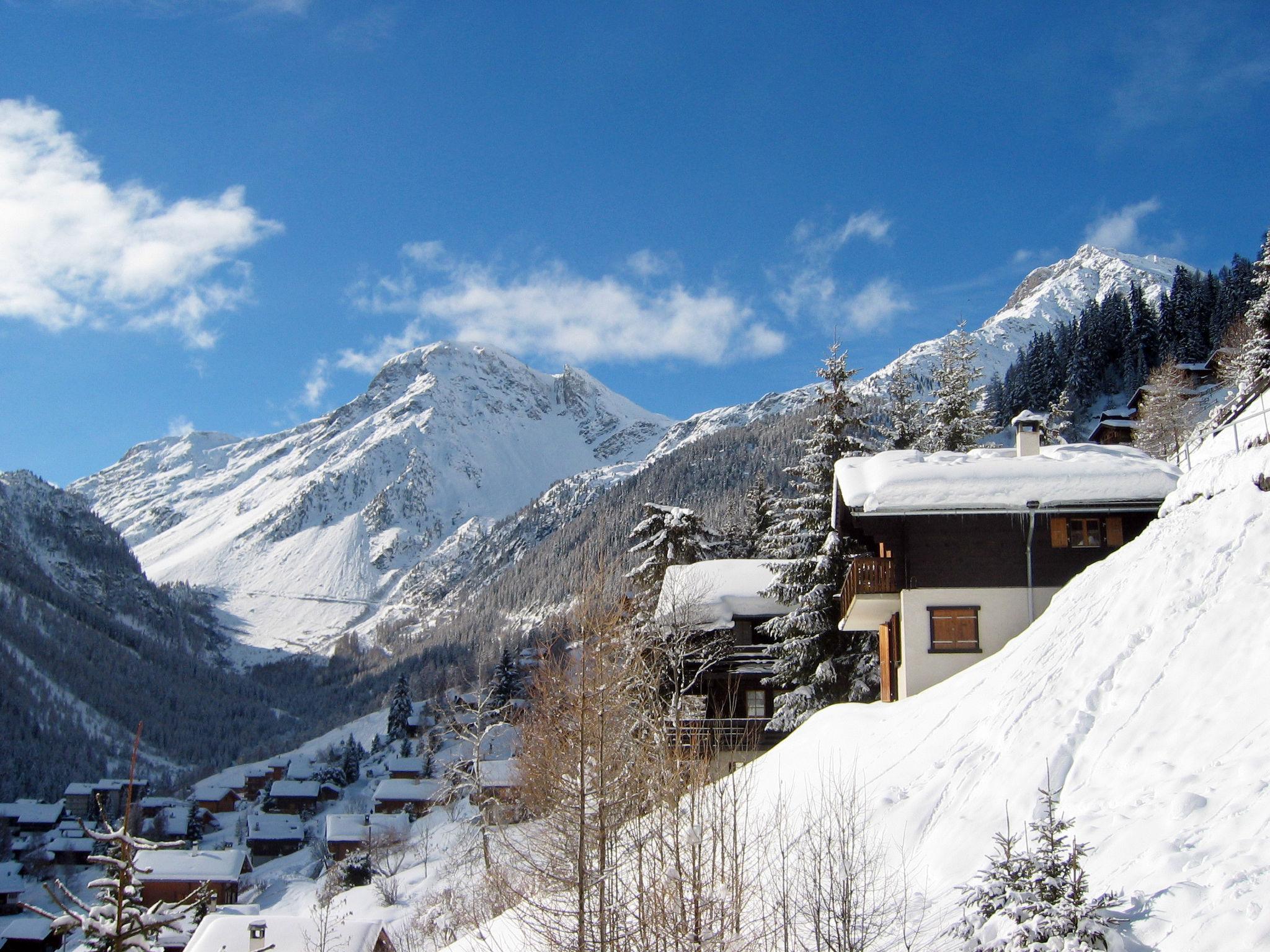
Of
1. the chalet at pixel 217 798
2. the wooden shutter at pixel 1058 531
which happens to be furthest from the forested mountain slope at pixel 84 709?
the wooden shutter at pixel 1058 531

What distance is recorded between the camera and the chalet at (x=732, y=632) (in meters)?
32.5

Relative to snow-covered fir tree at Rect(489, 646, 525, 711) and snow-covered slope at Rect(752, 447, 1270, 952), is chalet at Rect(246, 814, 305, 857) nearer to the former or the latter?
snow-covered fir tree at Rect(489, 646, 525, 711)

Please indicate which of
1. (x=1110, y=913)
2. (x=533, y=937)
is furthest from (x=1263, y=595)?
(x=533, y=937)

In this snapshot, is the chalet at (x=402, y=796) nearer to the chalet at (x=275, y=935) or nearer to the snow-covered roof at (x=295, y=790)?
Result: the snow-covered roof at (x=295, y=790)

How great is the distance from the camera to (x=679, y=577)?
34.2 metres

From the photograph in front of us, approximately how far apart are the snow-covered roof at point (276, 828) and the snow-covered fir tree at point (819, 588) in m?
68.9

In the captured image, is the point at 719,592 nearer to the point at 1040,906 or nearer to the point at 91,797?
the point at 1040,906

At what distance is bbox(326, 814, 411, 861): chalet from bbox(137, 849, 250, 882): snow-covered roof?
21.0ft

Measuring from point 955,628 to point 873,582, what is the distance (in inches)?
88.2

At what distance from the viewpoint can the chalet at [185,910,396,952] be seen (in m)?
27.5

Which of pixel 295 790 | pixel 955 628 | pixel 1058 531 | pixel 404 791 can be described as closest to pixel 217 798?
pixel 295 790

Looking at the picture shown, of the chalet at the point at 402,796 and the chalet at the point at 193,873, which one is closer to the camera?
the chalet at the point at 193,873

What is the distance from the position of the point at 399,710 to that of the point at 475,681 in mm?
38508

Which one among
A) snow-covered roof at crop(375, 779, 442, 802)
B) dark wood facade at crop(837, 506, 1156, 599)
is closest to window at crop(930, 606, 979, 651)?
dark wood facade at crop(837, 506, 1156, 599)
